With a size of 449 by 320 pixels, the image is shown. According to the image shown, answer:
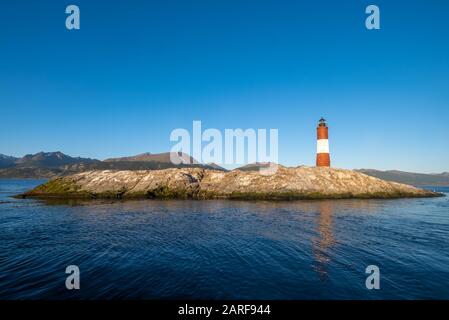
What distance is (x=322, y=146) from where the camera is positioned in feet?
230

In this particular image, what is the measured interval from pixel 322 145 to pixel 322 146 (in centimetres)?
27

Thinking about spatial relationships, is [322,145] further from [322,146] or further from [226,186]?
[226,186]

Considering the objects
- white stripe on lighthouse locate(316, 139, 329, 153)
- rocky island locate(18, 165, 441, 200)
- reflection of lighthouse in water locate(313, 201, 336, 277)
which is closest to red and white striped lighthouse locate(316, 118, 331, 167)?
white stripe on lighthouse locate(316, 139, 329, 153)

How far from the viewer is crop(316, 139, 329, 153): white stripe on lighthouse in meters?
69.7

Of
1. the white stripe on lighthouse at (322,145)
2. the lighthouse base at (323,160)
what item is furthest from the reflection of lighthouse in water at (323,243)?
the white stripe on lighthouse at (322,145)

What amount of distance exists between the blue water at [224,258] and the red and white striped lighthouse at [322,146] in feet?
128

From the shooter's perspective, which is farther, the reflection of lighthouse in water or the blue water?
the reflection of lighthouse in water

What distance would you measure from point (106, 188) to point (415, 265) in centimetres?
6384

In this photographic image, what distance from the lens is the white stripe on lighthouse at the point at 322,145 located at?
6965 cm

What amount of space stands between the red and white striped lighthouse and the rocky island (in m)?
2.39

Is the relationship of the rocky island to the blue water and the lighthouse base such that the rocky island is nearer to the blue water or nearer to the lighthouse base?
the lighthouse base

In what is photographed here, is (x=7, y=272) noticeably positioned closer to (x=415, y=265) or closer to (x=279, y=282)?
(x=279, y=282)
